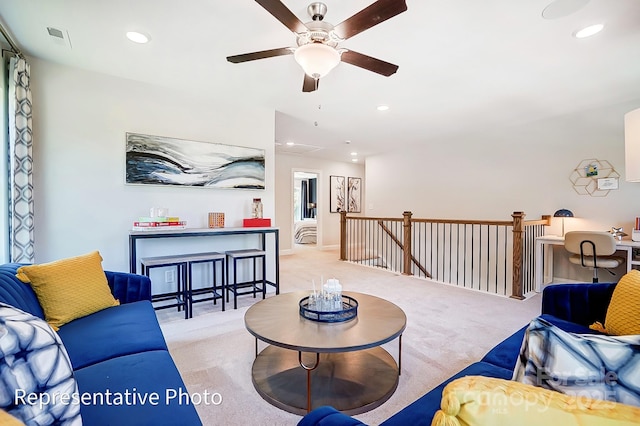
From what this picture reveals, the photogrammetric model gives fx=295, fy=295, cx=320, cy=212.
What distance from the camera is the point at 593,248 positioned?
11.3ft

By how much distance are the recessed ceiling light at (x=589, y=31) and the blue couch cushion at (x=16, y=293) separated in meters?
3.94

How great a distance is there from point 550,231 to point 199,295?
520cm

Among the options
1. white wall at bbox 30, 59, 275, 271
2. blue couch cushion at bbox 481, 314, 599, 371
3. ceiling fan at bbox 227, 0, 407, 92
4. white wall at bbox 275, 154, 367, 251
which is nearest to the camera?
blue couch cushion at bbox 481, 314, 599, 371

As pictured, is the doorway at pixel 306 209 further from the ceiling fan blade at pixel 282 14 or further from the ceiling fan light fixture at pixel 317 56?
the ceiling fan blade at pixel 282 14

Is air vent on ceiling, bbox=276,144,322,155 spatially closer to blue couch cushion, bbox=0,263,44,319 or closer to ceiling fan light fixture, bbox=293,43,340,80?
ceiling fan light fixture, bbox=293,43,340,80

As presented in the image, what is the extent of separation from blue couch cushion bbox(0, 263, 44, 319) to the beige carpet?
0.94m

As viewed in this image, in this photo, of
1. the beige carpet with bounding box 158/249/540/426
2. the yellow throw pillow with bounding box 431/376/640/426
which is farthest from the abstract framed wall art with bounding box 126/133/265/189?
the yellow throw pillow with bounding box 431/376/640/426

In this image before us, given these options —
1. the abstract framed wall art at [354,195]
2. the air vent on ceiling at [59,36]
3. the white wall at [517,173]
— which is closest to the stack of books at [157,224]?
the air vent on ceiling at [59,36]

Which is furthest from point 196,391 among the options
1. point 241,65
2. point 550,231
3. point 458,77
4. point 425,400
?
point 550,231

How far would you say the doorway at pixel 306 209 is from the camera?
8570 mm

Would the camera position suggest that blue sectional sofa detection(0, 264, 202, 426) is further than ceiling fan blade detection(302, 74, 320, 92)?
No

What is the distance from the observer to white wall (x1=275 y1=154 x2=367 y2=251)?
7.07m

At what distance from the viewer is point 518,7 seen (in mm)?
1938

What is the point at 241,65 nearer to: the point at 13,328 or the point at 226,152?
the point at 226,152
